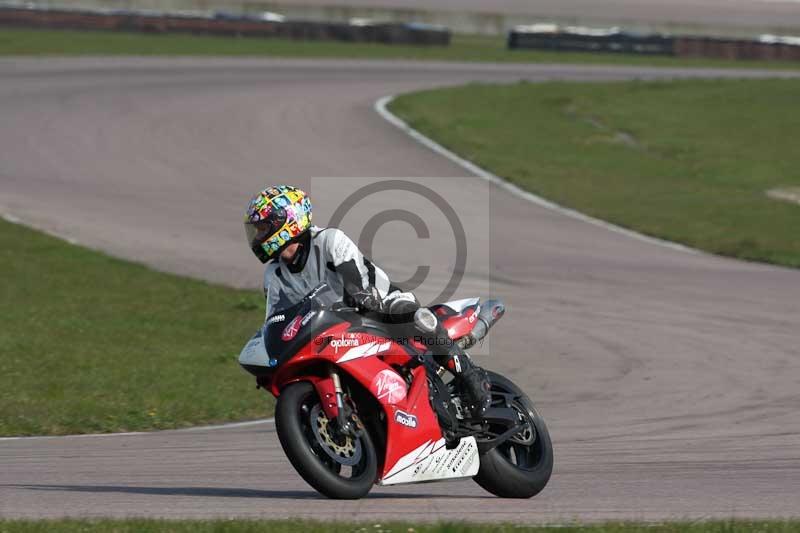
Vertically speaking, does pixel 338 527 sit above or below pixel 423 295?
above

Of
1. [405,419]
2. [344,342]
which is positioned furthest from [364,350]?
[405,419]

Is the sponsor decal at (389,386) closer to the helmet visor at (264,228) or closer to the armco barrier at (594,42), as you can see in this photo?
the helmet visor at (264,228)

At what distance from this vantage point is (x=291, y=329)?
7055 millimetres

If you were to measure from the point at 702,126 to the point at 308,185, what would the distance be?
12.3 meters

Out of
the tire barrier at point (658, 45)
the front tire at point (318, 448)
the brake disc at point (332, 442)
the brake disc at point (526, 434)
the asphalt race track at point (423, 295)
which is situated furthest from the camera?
the tire barrier at point (658, 45)

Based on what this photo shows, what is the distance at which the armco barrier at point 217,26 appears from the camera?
4769 centimetres

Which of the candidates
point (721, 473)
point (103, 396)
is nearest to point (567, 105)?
point (103, 396)

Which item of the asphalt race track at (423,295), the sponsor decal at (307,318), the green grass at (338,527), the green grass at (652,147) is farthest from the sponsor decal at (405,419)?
the green grass at (652,147)

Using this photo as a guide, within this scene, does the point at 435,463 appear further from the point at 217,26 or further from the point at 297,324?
the point at 217,26

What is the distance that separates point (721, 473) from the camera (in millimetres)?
8258

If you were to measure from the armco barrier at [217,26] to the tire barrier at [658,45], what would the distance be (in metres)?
3.56

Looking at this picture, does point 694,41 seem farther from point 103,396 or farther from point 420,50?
point 103,396

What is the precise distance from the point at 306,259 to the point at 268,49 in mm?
39971

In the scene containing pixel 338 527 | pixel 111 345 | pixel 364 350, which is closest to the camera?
pixel 338 527
